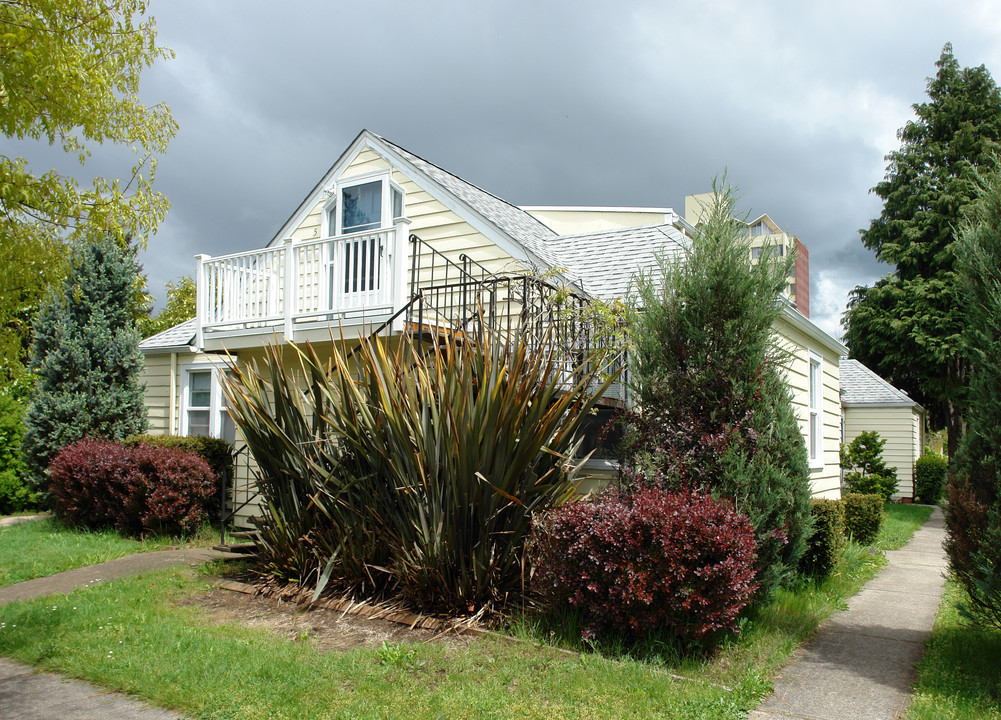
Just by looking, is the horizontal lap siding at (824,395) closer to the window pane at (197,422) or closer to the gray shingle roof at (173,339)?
the window pane at (197,422)

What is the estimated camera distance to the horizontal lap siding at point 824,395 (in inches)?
394

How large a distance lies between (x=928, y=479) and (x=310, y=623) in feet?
73.0

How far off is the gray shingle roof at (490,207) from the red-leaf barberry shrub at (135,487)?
5726 mm

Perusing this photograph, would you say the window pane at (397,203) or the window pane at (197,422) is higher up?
the window pane at (397,203)

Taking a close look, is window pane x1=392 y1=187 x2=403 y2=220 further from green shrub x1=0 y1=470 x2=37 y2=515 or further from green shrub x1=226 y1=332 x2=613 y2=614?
green shrub x1=0 y1=470 x2=37 y2=515

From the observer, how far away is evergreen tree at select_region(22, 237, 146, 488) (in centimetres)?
1305

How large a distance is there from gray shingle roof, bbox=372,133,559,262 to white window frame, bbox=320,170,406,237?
54cm

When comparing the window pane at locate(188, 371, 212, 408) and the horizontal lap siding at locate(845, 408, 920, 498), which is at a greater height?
the window pane at locate(188, 371, 212, 408)

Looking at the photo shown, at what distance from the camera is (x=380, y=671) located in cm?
490

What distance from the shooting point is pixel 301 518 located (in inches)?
288

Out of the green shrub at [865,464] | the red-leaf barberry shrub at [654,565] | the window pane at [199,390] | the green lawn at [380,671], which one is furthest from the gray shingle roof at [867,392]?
the red-leaf barberry shrub at [654,565]

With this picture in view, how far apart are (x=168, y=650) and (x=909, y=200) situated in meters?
24.0

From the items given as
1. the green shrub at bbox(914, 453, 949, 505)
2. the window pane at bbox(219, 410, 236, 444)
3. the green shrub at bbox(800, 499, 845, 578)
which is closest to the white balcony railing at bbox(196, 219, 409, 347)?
the window pane at bbox(219, 410, 236, 444)

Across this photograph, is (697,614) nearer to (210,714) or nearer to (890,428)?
(210,714)
